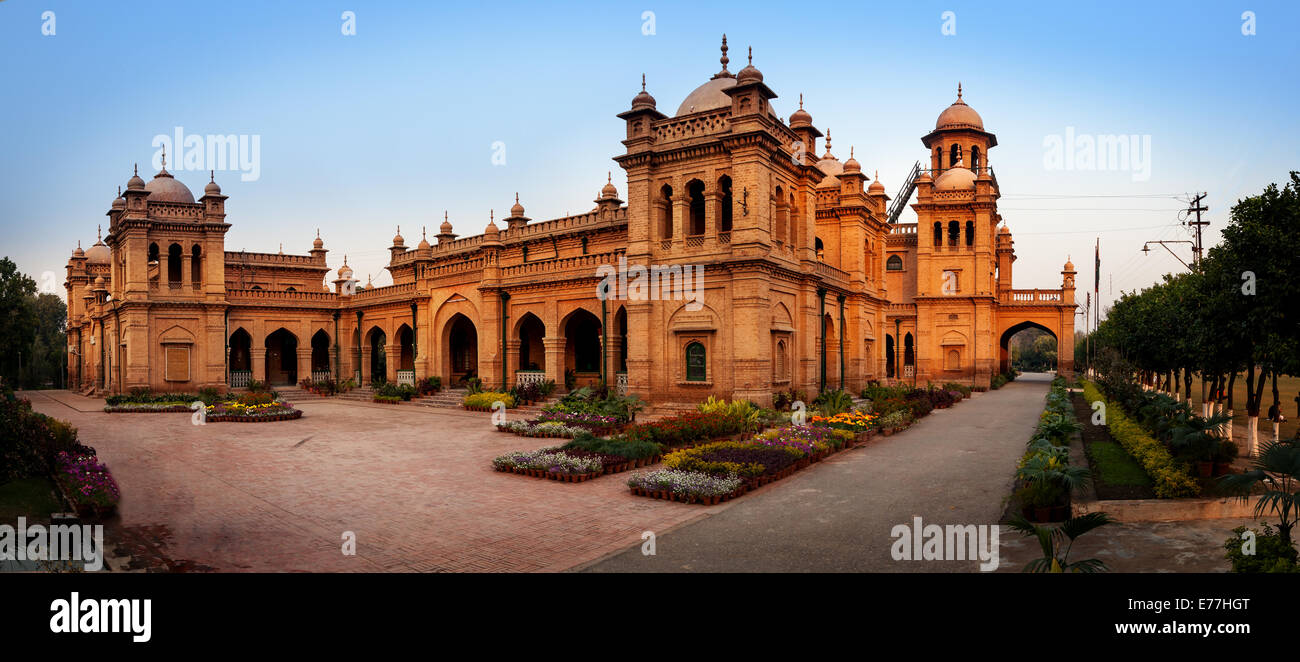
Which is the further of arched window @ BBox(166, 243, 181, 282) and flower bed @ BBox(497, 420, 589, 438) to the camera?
arched window @ BBox(166, 243, 181, 282)

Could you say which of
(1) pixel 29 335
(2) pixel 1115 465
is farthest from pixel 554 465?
(1) pixel 29 335

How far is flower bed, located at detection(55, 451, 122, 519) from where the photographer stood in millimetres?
10172

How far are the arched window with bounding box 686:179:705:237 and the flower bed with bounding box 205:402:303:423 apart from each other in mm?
15920

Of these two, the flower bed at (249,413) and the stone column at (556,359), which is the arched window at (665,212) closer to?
the stone column at (556,359)

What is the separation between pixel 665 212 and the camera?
24.1 m

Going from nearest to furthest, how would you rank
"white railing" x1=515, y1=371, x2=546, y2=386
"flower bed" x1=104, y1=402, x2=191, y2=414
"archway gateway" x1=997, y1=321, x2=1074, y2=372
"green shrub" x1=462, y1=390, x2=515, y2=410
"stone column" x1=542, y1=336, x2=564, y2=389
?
"green shrub" x1=462, y1=390, x2=515, y2=410 < "stone column" x1=542, y1=336, x2=564, y2=389 < "flower bed" x1=104, y1=402, x2=191, y2=414 < "white railing" x1=515, y1=371, x2=546, y2=386 < "archway gateway" x1=997, y1=321, x2=1074, y2=372

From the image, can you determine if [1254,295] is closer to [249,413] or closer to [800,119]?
[800,119]

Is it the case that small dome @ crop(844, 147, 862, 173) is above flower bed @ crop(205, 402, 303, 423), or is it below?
above

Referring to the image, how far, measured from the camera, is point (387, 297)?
35.8 metres

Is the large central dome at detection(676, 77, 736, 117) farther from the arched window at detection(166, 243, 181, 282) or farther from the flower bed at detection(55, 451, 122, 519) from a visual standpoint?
the arched window at detection(166, 243, 181, 282)

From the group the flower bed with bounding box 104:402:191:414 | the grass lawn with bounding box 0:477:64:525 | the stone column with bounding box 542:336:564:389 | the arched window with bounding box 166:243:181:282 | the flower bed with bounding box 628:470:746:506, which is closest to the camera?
the grass lawn with bounding box 0:477:64:525

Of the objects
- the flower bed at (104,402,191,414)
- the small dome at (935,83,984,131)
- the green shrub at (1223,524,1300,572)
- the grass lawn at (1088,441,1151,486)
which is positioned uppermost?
the small dome at (935,83,984,131)

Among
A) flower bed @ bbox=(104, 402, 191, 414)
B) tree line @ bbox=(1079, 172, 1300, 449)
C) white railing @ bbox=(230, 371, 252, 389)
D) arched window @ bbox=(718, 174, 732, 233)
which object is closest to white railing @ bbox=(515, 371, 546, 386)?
arched window @ bbox=(718, 174, 732, 233)
